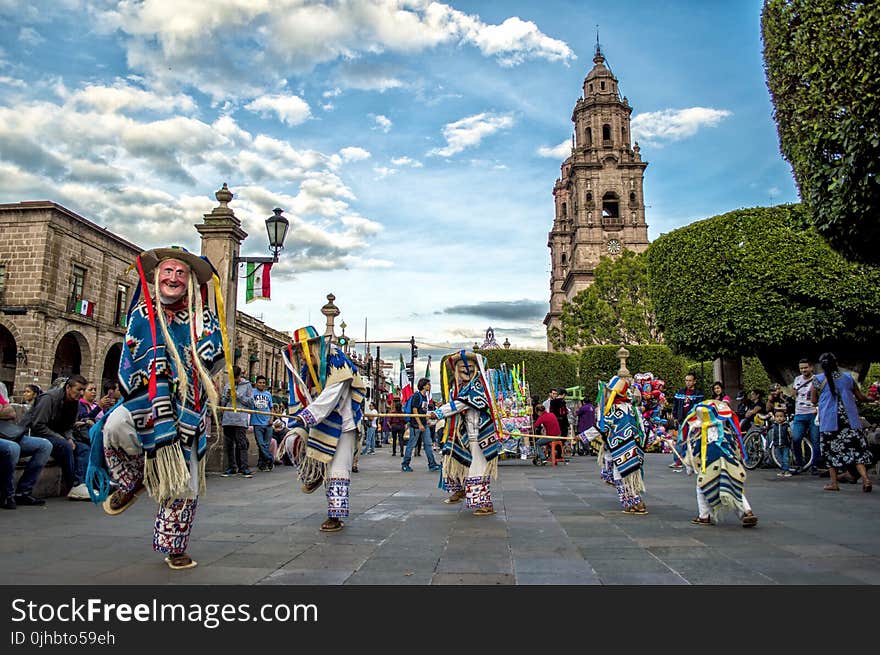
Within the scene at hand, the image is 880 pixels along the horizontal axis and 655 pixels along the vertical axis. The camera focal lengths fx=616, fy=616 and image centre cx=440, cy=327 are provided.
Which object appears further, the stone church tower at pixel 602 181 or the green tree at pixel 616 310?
the stone church tower at pixel 602 181

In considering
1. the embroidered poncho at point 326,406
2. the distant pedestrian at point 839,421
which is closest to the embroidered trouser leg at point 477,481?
the embroidered poncho at point 326,406

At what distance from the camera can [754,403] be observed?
13.5 m

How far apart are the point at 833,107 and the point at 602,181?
2191 inches

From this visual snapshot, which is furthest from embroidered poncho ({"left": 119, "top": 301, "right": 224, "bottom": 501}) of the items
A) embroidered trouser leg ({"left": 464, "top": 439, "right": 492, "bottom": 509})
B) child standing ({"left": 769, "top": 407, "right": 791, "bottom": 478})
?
child standing ({"left": 769, "top": 407, "right": 791, "bottom": 478})

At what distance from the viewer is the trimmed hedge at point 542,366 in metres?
35.2

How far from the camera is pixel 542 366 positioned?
116 feet

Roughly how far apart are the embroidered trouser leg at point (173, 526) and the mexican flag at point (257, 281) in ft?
26.3

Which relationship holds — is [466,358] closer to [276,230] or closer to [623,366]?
[276,230]

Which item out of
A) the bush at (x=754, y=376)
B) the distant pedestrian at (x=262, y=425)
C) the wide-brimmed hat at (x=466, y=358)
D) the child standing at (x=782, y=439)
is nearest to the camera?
the wide-brimmed hat at (x=466, y=358)

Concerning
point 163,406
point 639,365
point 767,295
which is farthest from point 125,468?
point 639,365

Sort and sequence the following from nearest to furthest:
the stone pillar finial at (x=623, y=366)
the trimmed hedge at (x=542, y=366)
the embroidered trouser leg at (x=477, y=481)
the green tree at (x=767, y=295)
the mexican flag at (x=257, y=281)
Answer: the embroidered trouser leg at (x=477, y=481)
the mexican flag at (x=257, y=281)
the green tree at (x=767, y=295)
the stone pillar finial at (x=623, y=366)
the trimmed hedge at (x=542, y=366)

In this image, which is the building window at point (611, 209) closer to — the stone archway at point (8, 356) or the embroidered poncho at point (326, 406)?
the stone archway at point (8, 356)

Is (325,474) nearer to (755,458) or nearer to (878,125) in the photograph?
(878,125)

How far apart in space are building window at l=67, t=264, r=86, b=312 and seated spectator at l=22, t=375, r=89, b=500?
81.9ft
